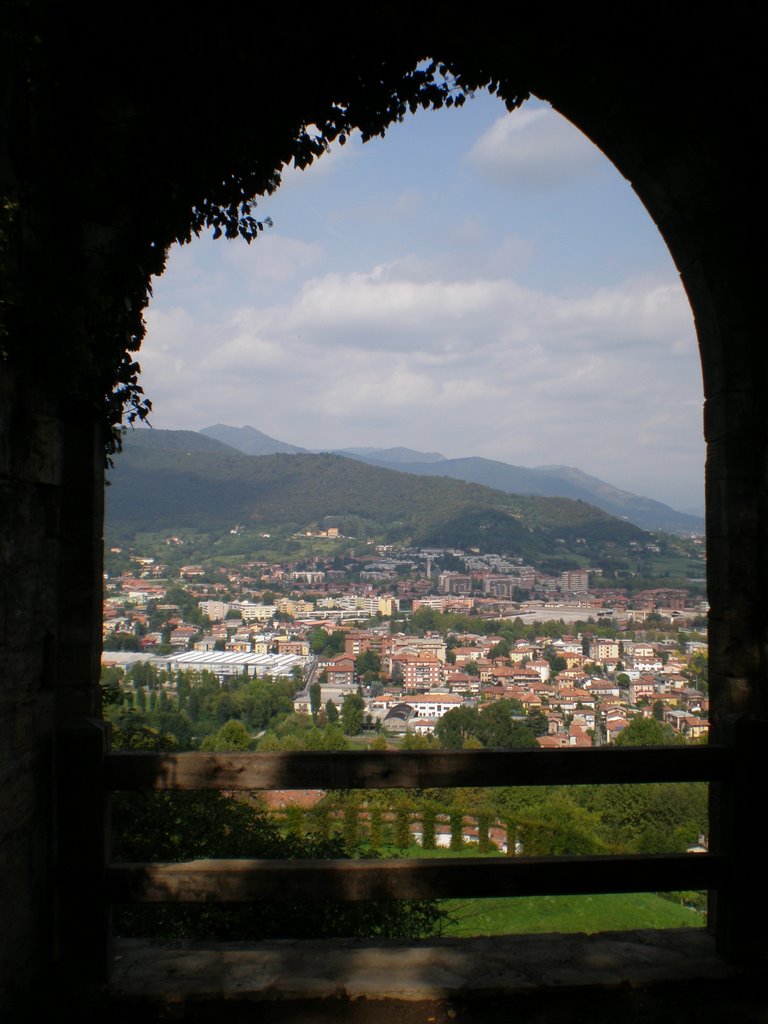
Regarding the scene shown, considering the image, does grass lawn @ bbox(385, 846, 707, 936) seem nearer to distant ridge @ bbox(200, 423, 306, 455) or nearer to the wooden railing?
the wooden railing

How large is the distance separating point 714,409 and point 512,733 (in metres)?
8.19

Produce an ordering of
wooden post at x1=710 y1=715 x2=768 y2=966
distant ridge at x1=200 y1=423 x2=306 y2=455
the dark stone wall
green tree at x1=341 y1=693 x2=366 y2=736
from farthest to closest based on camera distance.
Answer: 1. distant ridge at x1=200 y1=423 x2=306 y2=455
2. green tree at x1=341 y1=693 x2=366 y2=736
3. wooden post at x1=710 y1=715 x2=768 y2=966
4. the dark stone wall

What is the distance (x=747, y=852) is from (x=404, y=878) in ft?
4.26

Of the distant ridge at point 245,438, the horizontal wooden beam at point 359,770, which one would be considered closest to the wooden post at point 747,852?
the horizontal wooden beam at point 359,770

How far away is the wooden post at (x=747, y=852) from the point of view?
293 centimetres

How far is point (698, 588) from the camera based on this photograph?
103 feet

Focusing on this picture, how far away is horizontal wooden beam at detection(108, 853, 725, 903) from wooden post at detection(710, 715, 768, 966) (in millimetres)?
73

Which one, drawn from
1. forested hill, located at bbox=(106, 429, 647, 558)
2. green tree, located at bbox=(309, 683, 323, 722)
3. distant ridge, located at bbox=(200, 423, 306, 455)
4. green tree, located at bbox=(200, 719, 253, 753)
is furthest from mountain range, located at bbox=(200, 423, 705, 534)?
green tree, located at bbox=(200, 719, 253, 753)

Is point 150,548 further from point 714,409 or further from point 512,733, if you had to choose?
point 714,409

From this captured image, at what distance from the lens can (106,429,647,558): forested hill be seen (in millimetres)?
48469

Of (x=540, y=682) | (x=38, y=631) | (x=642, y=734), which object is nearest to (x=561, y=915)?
(x=642, y=734)

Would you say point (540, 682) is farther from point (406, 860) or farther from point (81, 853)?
point (81, 853)

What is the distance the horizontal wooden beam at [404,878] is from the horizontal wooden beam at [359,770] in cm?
28

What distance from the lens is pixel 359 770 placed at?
2809mm
